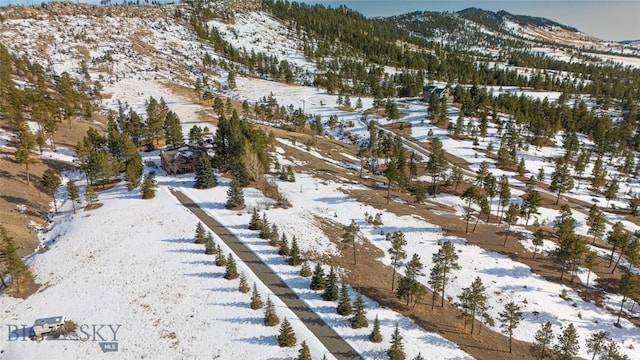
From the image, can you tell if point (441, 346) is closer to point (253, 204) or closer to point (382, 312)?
point (382, 312)

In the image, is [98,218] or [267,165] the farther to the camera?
[267,165]

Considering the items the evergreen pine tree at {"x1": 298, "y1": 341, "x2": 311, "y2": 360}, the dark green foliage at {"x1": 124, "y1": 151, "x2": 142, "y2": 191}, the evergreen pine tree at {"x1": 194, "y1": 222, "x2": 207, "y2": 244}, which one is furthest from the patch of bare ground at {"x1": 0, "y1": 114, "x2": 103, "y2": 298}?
the evergreen pine tree at {"x1": 298, "y1": 341, "x2": 311, "y2": 360}

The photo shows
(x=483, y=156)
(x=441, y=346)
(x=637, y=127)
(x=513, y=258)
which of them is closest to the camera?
(x=441, y=346)

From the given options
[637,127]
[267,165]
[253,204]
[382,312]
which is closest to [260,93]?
[267,165]

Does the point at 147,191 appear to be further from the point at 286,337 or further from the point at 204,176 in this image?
the point at 286,337

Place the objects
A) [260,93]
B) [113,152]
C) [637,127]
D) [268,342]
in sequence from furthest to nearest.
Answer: [260,93] < [637,127] < [113,152] < [268,342]

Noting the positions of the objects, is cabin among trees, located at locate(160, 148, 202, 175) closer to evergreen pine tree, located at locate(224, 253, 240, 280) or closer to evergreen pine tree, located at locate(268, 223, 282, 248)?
evergreen pine tree, located at locate(268, 223, 282, 248)

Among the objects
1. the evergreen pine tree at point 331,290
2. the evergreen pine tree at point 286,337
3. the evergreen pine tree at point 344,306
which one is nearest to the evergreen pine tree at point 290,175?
the evergreen pine tree at point 331,290
